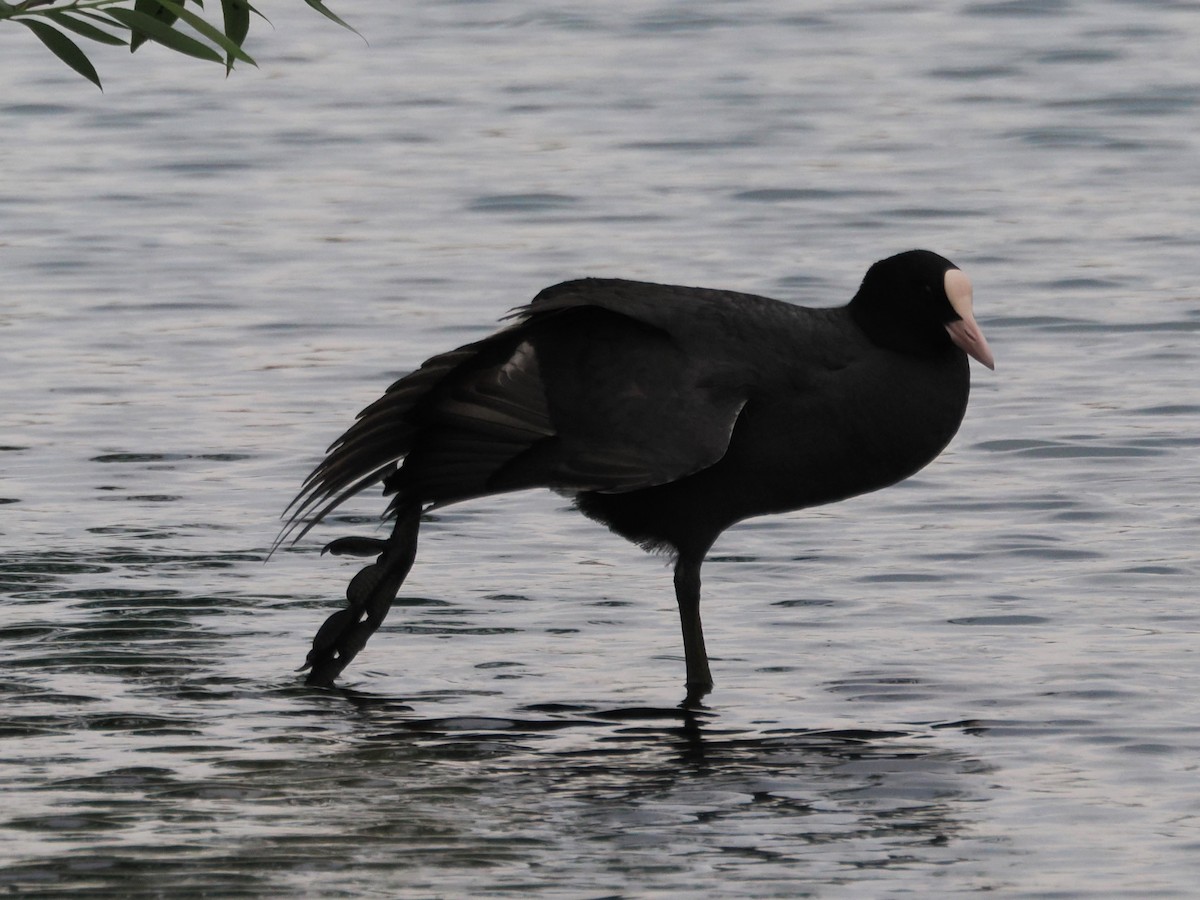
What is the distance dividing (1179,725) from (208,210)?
10.0 m

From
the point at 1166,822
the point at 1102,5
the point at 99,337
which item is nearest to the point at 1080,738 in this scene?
the point at 1166,822

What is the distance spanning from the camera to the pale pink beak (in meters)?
8.76

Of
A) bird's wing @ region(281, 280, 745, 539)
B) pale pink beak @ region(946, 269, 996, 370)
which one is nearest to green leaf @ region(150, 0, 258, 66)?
bird's wing @ region(281, 280, 745, 539)

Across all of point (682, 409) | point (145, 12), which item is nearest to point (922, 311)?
point (682, 409)

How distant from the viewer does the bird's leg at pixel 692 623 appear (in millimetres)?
8867

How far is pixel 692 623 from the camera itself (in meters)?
8.87

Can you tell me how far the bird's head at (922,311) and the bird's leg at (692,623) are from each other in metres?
0.96

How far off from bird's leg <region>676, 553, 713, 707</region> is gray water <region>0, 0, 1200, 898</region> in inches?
4.3

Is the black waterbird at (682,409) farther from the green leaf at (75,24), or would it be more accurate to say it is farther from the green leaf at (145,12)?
the green leaf at (75,24)

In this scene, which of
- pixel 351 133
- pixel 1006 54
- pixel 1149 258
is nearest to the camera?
pixel 1149 258

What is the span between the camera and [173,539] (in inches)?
418

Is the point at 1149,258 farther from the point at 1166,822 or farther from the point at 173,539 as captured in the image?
the point at 1166,822

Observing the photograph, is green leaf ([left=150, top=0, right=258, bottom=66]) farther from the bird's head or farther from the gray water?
the bird's head

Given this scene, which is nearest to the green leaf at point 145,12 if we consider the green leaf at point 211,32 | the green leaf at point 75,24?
the green leaf at point 211,32
